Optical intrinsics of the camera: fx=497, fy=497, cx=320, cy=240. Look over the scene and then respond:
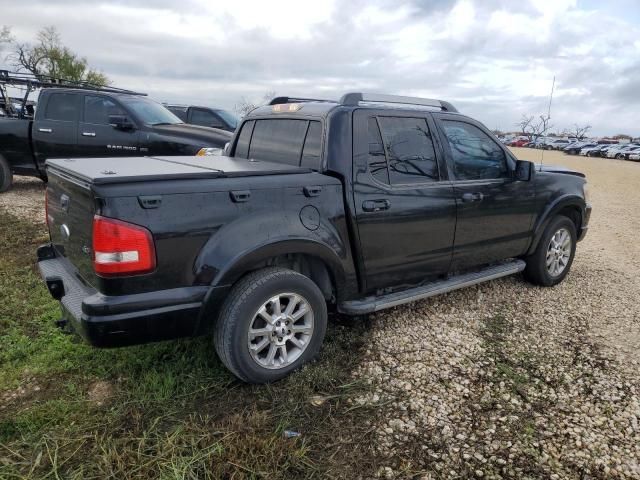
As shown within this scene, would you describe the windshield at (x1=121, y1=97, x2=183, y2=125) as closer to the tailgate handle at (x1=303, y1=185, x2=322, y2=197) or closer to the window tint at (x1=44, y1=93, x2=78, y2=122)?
the window tint at (x1=44, y1=93, x2=78, y2=122)

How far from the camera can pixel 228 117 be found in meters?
13.1

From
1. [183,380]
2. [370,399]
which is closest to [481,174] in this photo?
[370,399]

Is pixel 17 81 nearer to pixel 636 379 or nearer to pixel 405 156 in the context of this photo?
pixel 405 156

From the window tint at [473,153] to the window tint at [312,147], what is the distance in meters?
1.13

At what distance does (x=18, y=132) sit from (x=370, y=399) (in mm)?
8218

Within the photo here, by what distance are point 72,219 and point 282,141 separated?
166 centimetres

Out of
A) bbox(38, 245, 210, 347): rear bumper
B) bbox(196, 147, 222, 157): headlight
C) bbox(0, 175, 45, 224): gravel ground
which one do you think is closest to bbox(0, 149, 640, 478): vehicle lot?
bbox(38, 245, 210, 347): rear bumper

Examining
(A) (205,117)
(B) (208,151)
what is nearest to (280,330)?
(B) (208,151)

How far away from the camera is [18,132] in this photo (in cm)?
853

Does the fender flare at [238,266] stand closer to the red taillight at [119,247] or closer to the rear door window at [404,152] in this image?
the red taillight at [119,247]

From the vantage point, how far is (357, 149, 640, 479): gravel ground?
2662 millimetres

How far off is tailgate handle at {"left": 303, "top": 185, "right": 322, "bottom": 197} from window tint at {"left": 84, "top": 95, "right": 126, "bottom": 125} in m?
6.30

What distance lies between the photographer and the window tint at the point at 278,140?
12.4 feet

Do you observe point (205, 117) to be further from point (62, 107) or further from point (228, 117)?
point (62, 107)
